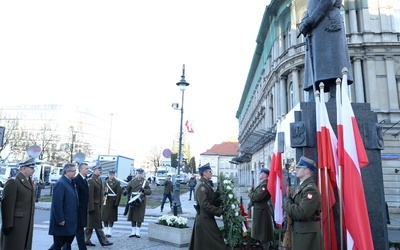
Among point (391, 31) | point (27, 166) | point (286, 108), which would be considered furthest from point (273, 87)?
point (27, 166)

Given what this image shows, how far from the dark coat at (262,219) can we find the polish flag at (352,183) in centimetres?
262

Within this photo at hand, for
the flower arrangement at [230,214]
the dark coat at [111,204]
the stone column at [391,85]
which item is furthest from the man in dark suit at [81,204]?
the stone column at [391,85]

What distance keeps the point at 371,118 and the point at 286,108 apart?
24.2m

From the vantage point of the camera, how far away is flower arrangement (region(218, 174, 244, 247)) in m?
6.18

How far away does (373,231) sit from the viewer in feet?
16.6

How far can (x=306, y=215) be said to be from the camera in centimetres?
423

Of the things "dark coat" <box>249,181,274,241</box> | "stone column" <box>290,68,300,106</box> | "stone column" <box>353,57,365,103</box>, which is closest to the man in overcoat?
"dark coat" <box>249,181,274,241</box>

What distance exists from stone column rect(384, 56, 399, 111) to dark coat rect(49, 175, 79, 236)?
74.9ft

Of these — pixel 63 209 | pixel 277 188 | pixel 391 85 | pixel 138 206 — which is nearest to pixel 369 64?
pixel 391 85

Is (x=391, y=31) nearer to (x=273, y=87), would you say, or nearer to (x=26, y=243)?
(x=273, y=87)

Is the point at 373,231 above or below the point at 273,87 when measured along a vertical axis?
below

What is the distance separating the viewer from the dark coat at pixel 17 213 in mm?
5468

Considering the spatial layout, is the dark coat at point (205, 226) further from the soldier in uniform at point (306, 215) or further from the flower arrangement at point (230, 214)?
the soldier in uniform at point (306, 215)

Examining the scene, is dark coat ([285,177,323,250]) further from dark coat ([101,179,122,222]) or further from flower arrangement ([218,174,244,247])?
dark coat ([101,179,122,222])
